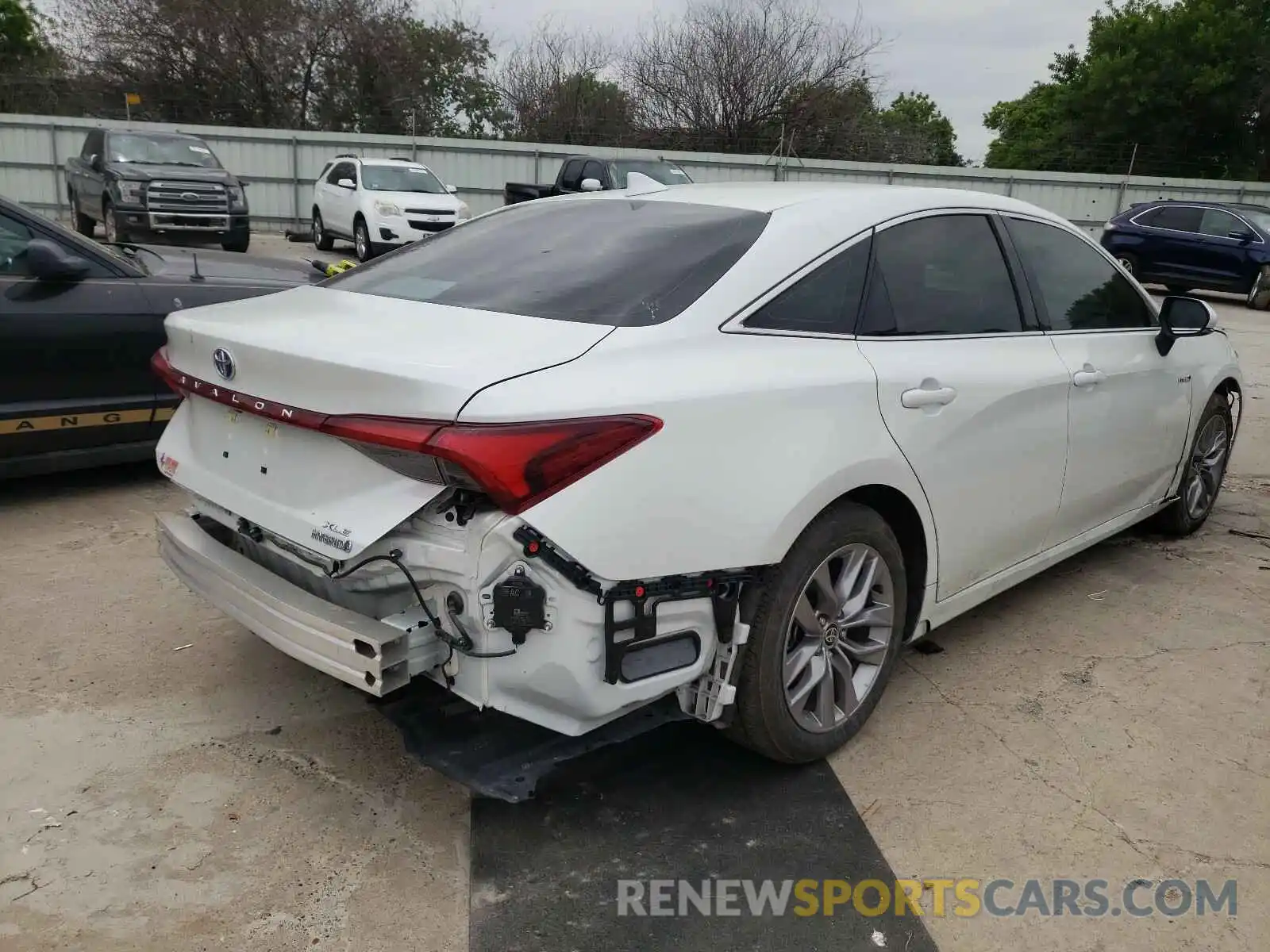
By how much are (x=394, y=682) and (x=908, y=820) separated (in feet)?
4.68

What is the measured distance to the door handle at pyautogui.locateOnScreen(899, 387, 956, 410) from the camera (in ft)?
9.51

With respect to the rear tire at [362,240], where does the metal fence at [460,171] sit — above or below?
above

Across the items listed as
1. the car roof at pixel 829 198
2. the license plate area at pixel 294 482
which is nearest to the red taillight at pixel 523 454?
the license plate area at pixel 294 482

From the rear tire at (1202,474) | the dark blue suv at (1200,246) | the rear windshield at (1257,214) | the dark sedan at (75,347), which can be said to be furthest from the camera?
the rear windshield at (1257,214)

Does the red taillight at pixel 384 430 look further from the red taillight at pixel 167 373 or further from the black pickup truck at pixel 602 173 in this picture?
the black pickup truck at pixel 602 173

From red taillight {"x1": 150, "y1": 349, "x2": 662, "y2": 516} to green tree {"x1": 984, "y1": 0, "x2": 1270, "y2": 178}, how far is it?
3051 centimetres

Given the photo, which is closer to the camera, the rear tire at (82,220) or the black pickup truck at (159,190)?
the black pickup truck at (159,190)

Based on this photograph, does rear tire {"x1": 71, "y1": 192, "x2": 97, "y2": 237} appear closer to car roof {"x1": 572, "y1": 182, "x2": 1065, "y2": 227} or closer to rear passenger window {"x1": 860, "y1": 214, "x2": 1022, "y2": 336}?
car roof {"x1": 572, "y1": 182, "x2": 1065, "y2": 227}

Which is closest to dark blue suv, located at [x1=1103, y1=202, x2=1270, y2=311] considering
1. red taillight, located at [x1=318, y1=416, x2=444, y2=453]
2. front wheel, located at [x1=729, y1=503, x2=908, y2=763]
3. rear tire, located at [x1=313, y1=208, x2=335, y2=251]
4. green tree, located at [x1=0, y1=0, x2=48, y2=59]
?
rear tire, located at [x1=313, y1=208, x2=335, y2=251]

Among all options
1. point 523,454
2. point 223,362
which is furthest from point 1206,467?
point 223,362

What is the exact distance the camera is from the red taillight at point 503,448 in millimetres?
2119

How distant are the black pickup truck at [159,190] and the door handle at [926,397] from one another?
516 inches

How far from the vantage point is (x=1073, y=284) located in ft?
12.8

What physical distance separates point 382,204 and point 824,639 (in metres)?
13.8
